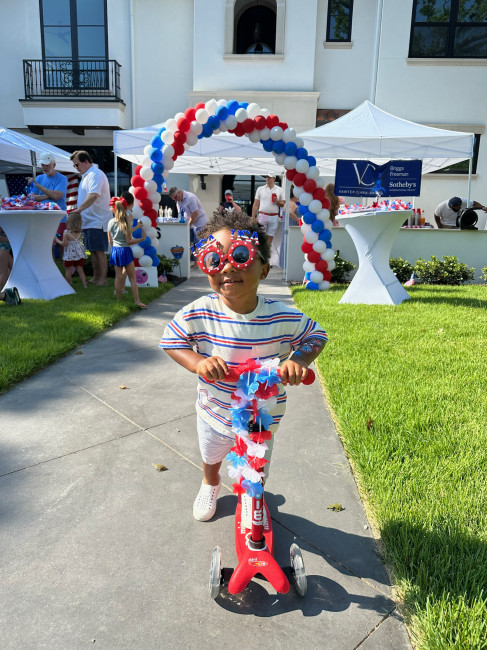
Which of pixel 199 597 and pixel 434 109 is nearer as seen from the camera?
pixel 199 597

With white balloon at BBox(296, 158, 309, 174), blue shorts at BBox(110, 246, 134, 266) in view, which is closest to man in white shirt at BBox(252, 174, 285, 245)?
white balloon at BBox(296, 158, 309, 174)

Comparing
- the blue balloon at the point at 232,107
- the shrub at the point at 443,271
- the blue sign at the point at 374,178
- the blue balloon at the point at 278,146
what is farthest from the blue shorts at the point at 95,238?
the shrub at the point at 443,271

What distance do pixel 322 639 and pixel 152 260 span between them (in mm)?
7529

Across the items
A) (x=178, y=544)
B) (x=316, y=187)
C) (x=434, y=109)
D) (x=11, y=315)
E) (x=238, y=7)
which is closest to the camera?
(x=178, y=544)

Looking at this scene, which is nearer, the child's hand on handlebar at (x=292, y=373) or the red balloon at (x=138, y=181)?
the child's hand on handlebar at (x=292, y=373)

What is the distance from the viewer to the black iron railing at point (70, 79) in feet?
49.8

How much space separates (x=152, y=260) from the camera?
8477 mm

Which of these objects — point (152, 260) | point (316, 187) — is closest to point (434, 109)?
point (316, 187)

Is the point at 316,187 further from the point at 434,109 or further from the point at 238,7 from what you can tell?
the point at 238,7

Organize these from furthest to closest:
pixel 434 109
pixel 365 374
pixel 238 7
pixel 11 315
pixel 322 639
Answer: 1. pixel 238 7
2. pixel 434 109
3. pixel 11 315
4. pixel 365 374
5. pixel 322 639

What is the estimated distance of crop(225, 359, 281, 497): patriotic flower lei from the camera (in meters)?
1.64

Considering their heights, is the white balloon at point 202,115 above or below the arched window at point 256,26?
below

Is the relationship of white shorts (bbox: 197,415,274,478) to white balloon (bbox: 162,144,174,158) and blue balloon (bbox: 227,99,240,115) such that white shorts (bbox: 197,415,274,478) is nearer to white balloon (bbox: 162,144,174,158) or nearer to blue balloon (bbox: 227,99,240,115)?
white balloon (bbox: 162,144,174,158)

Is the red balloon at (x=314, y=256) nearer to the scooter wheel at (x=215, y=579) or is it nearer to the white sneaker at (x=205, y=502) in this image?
the white sneaker at (x=205, y=502)
